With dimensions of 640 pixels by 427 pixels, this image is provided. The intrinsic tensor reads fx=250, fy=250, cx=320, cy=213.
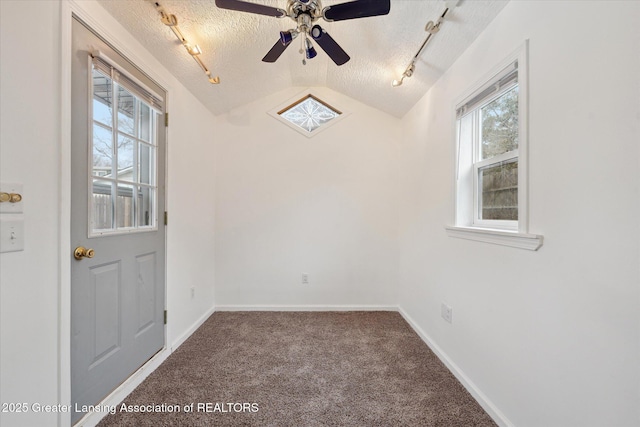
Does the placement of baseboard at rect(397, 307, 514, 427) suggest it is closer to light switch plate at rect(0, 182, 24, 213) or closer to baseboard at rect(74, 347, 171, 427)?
baseboard at rect(74, 347, 171, 427)

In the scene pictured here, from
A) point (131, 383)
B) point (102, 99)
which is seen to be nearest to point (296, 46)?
point (102, 99)

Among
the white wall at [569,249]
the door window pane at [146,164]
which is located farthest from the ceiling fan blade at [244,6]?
the white wall at [569,249]

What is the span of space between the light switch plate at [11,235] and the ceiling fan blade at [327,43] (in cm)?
163

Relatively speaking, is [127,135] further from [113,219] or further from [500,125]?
[500,125]

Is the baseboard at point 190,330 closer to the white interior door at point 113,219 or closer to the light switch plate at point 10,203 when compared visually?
the white interior door at point 113,219

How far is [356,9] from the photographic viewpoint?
128 cm

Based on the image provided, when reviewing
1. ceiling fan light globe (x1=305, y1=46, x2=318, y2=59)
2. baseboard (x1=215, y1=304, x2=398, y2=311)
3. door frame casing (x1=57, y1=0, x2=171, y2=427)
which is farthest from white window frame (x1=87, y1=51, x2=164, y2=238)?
baseboard (x1=215, y1=304, x2=398, y2=311)

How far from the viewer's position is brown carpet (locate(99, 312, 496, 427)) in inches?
57.5

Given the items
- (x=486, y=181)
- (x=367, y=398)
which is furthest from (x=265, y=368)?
(x=486, y=181)

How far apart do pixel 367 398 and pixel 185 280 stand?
6.02 feet

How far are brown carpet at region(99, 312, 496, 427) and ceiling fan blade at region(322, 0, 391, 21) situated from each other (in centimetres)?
224

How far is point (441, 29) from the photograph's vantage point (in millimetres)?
1720

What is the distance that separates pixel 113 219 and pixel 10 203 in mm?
562

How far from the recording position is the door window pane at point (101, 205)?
1431mm
